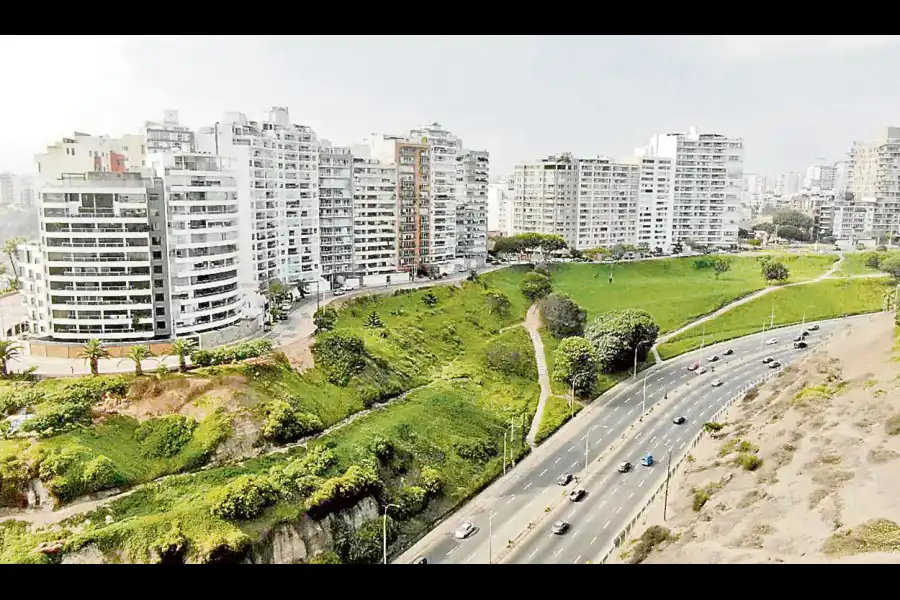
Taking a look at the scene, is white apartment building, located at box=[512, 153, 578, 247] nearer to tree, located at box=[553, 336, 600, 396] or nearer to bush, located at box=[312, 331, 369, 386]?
tree, located at box=[553, 336, 600, 396]

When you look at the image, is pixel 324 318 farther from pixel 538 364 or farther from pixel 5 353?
pixel 5 353

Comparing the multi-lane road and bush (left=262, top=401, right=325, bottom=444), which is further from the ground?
bush (left=262, top=401, right=325, bottom=444)

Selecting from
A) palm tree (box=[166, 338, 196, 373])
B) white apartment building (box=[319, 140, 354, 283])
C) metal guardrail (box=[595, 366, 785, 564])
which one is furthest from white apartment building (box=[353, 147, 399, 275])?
metal guardrail (box=[595, 366, 785, 564])

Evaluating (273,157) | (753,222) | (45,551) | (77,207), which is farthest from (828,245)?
(45,551)

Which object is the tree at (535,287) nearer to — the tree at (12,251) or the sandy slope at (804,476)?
the sandy slope at (804,476)
